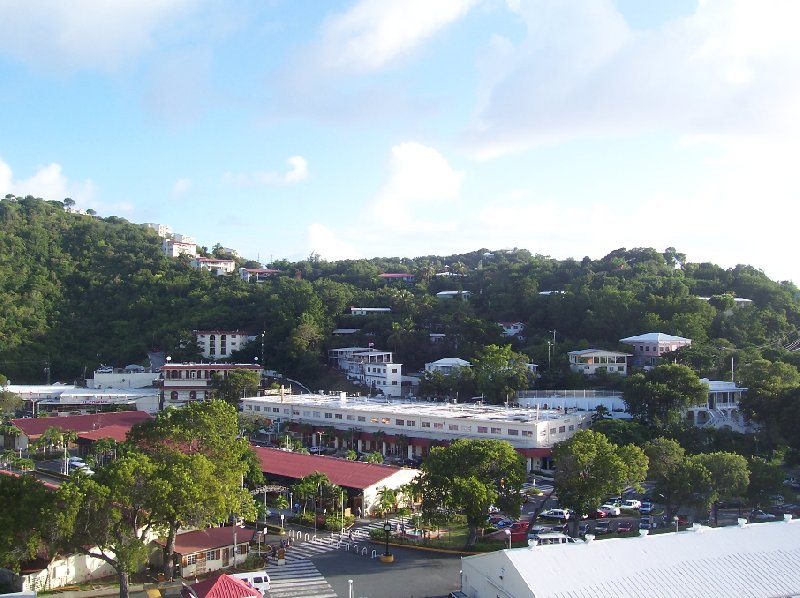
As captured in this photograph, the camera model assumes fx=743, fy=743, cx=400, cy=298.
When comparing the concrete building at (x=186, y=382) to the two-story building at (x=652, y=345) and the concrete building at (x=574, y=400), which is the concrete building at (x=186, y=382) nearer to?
the concrete building at (x=574, y=400)

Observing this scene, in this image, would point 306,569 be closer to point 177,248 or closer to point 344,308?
point 344,308

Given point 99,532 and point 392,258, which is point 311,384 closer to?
point 99,532

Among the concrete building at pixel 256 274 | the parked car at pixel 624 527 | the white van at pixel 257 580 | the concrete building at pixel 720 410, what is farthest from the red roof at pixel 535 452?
the concrete building at pixel 256 274

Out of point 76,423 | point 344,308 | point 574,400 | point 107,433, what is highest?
point 344,308

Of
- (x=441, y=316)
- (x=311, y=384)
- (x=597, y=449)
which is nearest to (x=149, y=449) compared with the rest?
(x=597, y=449)

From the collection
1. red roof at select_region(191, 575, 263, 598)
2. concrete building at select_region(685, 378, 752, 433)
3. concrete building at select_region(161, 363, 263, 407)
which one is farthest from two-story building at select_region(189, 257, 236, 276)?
red roof at select_region(191, 575, 263, 598)

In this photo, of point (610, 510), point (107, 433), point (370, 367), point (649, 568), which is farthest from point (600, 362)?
point (649, 568)
